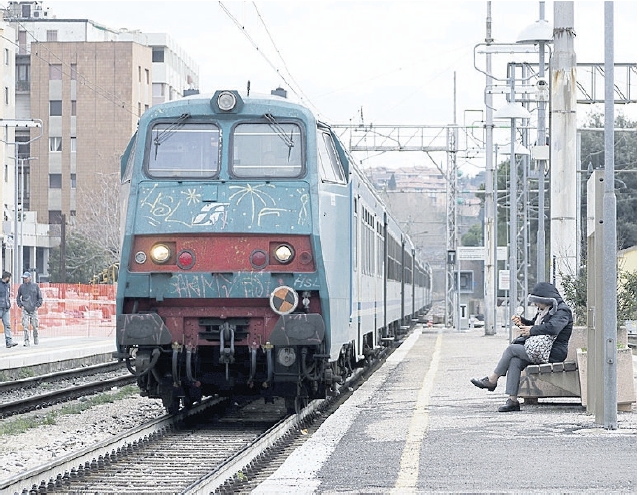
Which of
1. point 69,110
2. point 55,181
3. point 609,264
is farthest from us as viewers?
point 55,181

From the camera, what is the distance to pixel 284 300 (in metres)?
13.2

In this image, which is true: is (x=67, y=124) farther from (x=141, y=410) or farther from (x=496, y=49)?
(x=141, y=410)

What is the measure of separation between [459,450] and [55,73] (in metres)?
72.1

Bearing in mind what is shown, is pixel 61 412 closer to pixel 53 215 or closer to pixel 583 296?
pixel 583 296

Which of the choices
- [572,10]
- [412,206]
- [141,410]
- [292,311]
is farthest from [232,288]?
[412,206]

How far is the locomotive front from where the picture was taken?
43.7ft

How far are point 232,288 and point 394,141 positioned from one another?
34.5 metres

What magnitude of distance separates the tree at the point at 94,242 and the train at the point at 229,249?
5517cm

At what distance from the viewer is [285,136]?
13914 mm

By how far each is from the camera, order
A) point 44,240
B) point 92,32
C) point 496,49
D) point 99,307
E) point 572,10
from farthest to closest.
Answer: point 92,32, point 44,240, point 99,307, point 496,49, point 572,10

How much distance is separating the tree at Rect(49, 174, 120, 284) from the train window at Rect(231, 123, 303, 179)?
181 feet

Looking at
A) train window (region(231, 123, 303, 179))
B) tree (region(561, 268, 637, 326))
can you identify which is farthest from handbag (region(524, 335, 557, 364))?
train window (region(231, 123, 303, 179))

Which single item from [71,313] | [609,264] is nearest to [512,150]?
[71,313]

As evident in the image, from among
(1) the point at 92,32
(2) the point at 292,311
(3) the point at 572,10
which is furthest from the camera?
(1) the point at 92,32
